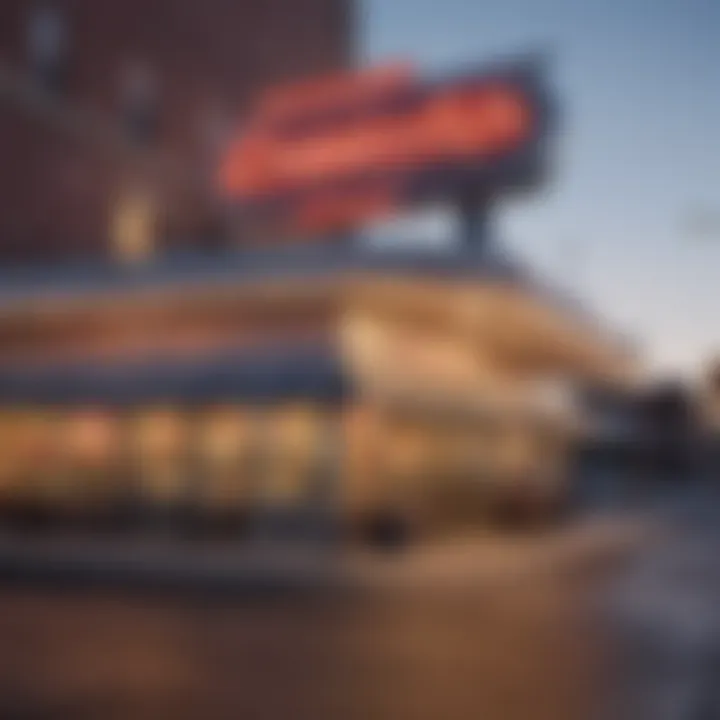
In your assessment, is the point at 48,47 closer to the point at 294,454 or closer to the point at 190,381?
the point at 190,381

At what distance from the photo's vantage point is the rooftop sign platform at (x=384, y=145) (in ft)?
86.1

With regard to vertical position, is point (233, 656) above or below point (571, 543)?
below

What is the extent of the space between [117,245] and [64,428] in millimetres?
10706

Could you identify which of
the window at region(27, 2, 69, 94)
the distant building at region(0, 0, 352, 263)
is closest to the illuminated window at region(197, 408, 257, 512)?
the distant building at region(0, 0, 352, 263)

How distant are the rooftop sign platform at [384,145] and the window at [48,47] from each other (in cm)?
640

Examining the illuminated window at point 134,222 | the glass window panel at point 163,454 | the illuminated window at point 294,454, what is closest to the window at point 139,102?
the illuminated window at point 134,222

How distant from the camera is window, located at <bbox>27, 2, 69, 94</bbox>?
33.7 metres

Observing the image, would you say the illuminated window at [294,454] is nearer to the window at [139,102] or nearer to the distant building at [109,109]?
the distant building at [109,109]

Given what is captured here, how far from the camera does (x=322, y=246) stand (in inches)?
922

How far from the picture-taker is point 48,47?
34281 mm

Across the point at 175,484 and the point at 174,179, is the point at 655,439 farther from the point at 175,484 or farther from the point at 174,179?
the point at 175,484

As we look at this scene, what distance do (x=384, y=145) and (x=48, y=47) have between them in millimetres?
12401

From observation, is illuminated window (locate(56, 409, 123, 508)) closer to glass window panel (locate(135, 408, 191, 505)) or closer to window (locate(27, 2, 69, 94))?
glass window panel (locate(135, 408, 191, 505))

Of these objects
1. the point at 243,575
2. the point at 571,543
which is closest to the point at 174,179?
the point at 571,543
